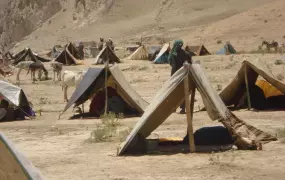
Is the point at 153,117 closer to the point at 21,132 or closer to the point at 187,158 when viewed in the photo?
the point at 187,158

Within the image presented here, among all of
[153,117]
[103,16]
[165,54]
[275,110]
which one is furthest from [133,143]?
[103,16]

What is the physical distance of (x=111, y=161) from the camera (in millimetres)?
9070

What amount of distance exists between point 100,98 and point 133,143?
5791mm

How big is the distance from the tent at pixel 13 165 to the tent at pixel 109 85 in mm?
10984

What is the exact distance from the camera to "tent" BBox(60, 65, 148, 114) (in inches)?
579

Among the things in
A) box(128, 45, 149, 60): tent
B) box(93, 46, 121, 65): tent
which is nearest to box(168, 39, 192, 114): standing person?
box(93, 46, 121, 65): tent

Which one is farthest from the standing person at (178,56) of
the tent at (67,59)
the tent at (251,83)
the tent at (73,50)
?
the tent at (73,50)

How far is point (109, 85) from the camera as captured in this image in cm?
1490

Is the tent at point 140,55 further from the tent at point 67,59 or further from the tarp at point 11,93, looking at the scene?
the tarp at point 11,93

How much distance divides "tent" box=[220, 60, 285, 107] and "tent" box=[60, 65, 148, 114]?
6.76ft

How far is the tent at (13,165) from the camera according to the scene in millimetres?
3570

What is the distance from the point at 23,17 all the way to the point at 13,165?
324 ft

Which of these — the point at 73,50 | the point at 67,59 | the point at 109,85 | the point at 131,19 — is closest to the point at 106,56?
the point at 67,59

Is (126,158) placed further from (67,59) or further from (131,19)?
(131,19)
